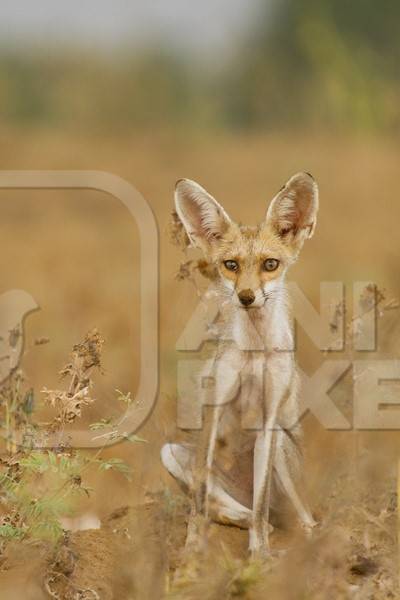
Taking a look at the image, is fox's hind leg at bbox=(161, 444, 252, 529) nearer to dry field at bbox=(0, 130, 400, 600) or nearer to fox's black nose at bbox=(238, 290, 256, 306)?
dry field at bbox=(0, 130, 400, 600)

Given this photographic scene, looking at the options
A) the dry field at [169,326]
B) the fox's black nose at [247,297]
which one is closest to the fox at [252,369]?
the fox's black nose at [247,297]

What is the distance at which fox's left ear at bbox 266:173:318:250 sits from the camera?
15.5 ft

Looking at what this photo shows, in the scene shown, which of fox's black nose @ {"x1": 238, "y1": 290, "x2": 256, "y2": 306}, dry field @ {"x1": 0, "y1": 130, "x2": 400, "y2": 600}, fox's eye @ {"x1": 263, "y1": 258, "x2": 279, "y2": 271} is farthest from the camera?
fox's eye @ {"x1": 263, "y1": 258, "x2": 279, "y2": 271}

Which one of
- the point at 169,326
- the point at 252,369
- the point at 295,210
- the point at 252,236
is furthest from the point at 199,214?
the point at 169,326

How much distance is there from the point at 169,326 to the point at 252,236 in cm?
342

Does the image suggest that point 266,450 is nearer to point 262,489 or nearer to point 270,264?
point 262,489

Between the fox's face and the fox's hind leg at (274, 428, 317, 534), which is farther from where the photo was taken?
the fox's hind leg at (274, 428, 317, 534)

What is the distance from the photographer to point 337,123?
1741 centimetres

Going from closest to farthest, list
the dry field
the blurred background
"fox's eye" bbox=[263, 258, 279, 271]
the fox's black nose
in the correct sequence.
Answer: the dry field → the fox's black nose → "fox's eye" bbox=[263, 258, 279, 271] → the blurred background

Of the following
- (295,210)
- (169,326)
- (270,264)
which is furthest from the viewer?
(169,326)

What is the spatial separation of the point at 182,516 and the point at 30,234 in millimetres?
9243

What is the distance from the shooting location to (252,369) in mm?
4676

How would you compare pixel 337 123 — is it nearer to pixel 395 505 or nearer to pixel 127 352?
pixel 127 352

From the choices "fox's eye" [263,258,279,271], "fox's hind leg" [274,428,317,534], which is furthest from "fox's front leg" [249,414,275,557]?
"fox's eye" [263,258,279,271]
